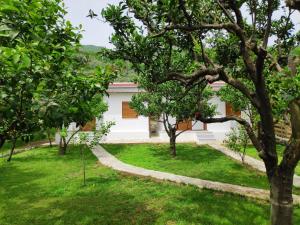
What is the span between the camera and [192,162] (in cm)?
1795

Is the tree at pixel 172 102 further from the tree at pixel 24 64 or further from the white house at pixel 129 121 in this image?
the tree at pixel 24 64

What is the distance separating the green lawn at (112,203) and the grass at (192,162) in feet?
7.56

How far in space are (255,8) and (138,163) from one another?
454 inches

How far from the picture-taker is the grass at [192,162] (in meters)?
14.2

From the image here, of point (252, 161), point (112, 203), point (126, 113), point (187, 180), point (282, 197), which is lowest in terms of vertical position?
point (112, 203)

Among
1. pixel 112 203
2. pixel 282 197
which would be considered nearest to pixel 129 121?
pixel 112 203

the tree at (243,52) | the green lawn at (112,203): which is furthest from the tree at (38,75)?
the green lawn at (112,203)

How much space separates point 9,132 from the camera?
452 centimetres

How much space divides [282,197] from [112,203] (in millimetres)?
5743

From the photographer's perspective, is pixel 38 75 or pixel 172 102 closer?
pixel 38 75

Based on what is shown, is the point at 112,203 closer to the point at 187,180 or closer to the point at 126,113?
the point at 187,180

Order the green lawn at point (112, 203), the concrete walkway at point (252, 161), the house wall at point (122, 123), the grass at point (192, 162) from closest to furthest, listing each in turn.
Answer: the green lawn at point (112, 203) → the concrete walkway at point (252, 161) → the grass at point (192, 162) → the house wall at point (122, 123)

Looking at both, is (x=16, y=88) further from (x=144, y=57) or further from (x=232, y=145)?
(x=232, y=145)

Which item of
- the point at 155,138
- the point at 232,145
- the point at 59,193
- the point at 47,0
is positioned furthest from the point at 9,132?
the point at 155,138
